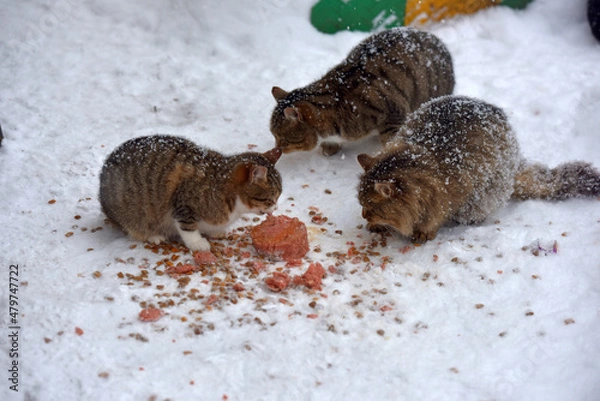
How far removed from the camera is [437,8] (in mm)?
8211

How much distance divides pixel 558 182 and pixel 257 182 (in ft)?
8.75

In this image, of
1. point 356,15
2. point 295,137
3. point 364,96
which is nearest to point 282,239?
point 295,137

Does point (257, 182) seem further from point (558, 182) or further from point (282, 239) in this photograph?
point (558, 182)

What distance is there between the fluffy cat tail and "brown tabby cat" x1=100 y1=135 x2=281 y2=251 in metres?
2.23

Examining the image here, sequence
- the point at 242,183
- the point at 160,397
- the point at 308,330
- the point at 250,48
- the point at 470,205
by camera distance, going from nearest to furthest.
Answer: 1. the point at 160,397
2. the point at 308,330
3. the point at 242,183
4. the point at 470,205
5. the point at 250,48

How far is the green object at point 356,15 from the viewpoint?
7910mm

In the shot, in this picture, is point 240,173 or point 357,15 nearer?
point 240,173

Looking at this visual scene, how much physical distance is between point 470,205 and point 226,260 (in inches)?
81.7

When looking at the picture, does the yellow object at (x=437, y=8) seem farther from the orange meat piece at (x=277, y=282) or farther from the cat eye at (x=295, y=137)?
the orange meat piece at (x=277, y=282)

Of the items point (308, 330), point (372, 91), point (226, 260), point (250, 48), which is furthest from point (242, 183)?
point (250, 48)

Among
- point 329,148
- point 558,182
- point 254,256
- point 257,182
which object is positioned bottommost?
point 254,256

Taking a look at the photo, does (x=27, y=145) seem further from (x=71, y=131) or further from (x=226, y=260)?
(x=226, y=260)

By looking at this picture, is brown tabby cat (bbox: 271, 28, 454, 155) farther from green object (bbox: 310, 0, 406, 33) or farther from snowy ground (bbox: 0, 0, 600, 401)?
green object (bbox: 310, 0, 406, 33)

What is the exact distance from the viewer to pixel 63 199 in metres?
5.49
